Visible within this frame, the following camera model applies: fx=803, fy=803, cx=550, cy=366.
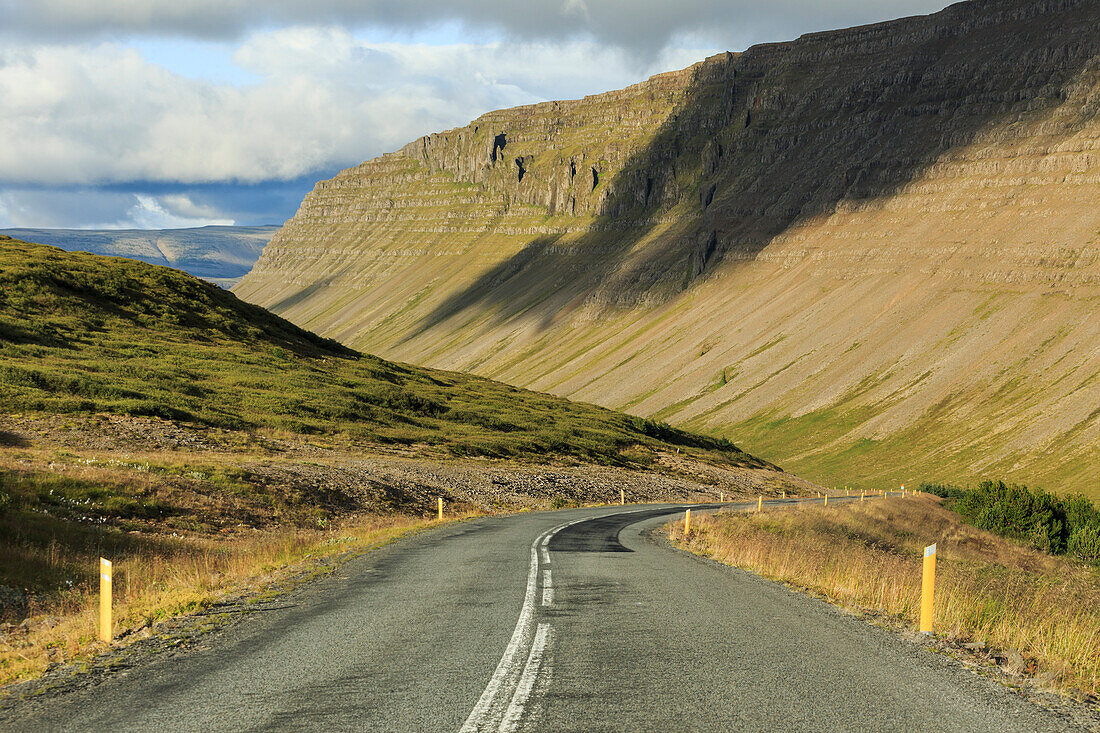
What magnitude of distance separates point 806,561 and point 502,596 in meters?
9.05

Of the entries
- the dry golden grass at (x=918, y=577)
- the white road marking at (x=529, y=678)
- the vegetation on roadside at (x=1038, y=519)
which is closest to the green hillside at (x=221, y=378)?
the dry golden grass at (x=918, y=577)

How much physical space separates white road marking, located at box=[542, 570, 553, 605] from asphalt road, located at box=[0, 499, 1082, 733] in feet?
0.29

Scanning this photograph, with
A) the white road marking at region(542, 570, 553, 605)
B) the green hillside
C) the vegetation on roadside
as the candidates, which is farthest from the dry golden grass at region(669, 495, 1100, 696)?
the green hillside

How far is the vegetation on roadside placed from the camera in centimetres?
5000

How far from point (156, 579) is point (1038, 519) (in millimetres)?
54197

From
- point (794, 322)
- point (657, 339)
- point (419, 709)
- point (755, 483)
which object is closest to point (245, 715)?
point (419, 709)

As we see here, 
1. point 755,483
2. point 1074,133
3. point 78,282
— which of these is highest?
point 1074,133

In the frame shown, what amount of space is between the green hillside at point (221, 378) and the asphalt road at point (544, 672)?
3642 centimetres

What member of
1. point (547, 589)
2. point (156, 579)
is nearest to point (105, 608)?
point (156, 579)

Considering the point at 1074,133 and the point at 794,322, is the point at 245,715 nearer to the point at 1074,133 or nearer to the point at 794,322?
the point at 794,322

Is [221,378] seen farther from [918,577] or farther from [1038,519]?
[1038,519]

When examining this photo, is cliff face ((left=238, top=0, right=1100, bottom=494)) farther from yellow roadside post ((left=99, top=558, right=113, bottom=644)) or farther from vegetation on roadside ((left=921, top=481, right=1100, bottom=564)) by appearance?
yellow roadside post ((left=99, top=558, right=113, bottom=644))

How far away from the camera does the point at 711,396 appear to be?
→ 142125 mm

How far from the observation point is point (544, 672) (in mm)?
8469
